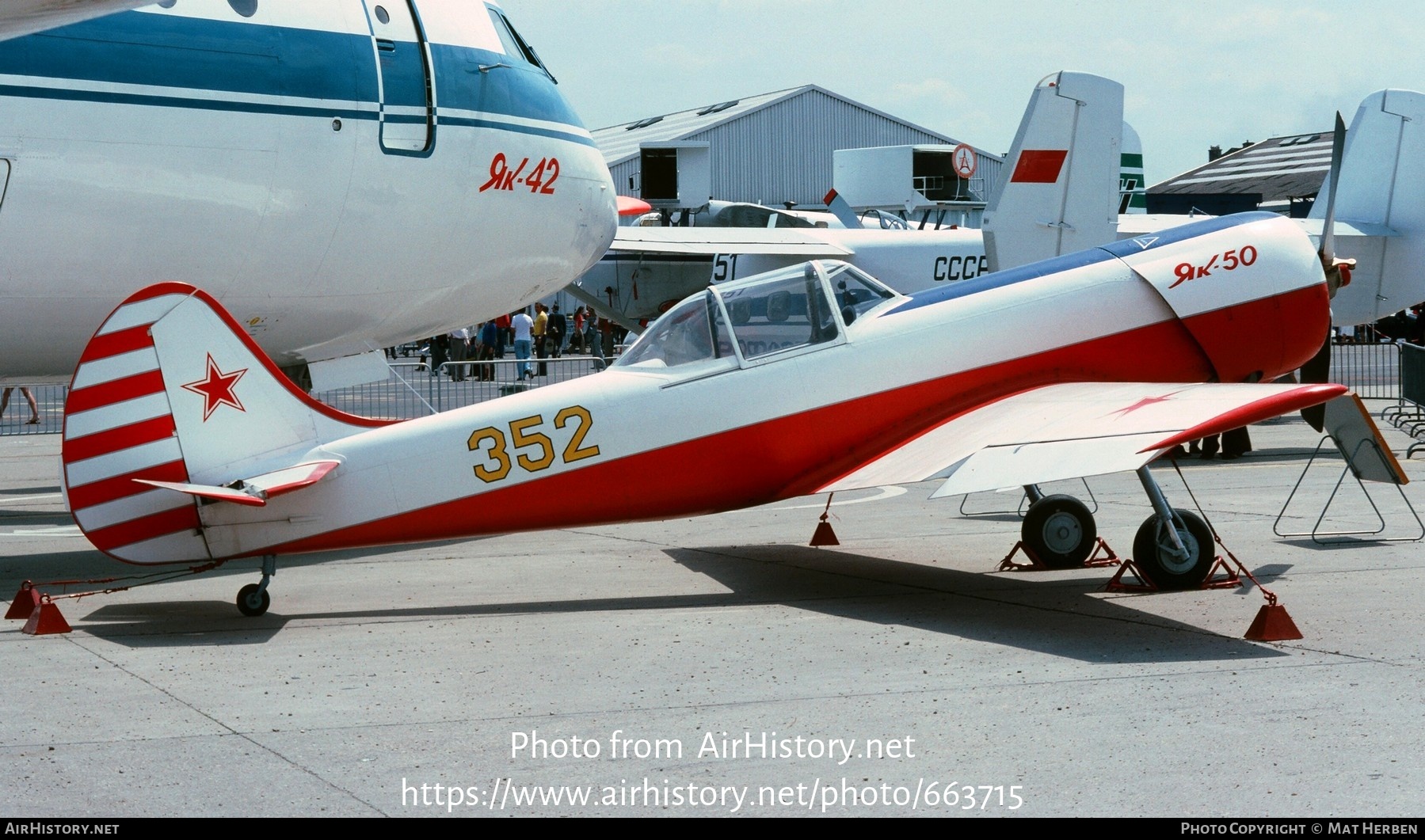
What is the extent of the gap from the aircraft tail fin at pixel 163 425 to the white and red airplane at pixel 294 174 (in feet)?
5.00

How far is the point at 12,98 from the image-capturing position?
8.43m

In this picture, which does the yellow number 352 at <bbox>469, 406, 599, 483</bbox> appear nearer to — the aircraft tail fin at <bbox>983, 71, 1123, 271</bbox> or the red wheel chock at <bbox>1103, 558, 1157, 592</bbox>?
the red wheel chock at <bbox>1103, 558, 1157, 592</bbox>

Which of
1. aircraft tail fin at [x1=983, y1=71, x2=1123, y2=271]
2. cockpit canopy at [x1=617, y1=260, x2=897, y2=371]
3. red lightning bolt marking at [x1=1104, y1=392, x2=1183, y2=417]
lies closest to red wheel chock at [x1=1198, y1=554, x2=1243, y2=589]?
red lightning bolt marking at [x1=1104, y1=392, x2=1183, y2=417]

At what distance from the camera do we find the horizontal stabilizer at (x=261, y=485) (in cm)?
749

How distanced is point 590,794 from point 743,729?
0.95 meters

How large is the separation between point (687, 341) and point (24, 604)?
3998mm

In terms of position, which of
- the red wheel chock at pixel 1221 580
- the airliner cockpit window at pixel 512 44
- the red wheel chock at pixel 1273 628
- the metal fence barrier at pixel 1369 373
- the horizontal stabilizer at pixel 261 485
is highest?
the airliner cockpit window at pixel 512 44

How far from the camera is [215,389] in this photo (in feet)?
25.8

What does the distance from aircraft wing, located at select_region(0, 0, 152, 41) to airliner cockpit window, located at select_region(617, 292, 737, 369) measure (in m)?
3.44

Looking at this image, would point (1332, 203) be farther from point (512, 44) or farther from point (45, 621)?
point (45, 621)

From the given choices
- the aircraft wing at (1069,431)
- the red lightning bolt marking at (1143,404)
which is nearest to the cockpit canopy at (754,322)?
the aircraft wing at (1069,431)

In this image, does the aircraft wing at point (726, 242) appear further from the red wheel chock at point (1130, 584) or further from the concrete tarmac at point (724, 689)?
the red wheel chock at point (1130, 584)

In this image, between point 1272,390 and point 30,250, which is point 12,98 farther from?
point 1272,390

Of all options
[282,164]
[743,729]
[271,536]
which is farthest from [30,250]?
[743,729]
